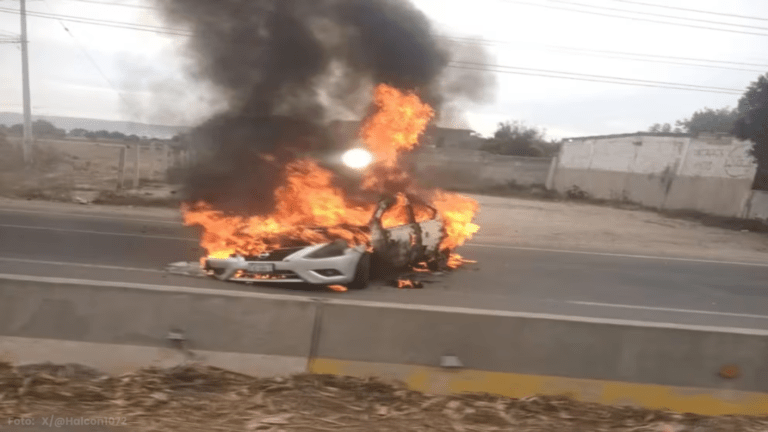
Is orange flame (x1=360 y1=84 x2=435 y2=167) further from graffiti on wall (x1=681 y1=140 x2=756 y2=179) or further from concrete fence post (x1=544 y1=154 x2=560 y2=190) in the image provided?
concrete fence post (x1=544 y1=154 x2=560 y2=190)

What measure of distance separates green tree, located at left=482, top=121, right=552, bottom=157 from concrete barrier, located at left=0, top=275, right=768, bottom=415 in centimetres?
3415

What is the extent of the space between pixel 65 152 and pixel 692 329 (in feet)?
88.3

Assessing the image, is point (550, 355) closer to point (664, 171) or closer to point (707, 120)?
point (664, 171)

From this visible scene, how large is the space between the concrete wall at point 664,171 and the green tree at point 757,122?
173 cm

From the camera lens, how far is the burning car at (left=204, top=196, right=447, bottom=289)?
841 cm

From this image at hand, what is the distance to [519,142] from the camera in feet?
141

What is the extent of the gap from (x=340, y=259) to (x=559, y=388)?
442 centimetres

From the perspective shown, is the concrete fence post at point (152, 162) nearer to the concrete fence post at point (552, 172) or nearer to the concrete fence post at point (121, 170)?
the concrete fence post at point (121, 170)

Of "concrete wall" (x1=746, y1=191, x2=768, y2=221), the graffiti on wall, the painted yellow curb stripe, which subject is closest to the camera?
the painted yellow curb stripe

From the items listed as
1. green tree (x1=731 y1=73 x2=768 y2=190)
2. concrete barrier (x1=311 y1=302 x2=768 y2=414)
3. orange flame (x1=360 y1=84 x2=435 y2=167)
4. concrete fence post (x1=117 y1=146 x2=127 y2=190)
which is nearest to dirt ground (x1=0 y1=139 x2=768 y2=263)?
concrete fence post (x1=117 y1=146 x2=127 y2=190)

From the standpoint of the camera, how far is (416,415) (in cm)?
423

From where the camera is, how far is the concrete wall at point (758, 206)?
945 inches

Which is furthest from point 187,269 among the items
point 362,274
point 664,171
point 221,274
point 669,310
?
point 664,171

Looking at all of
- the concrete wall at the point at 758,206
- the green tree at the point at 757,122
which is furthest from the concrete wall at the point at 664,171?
the green tree at the point at 757,122
